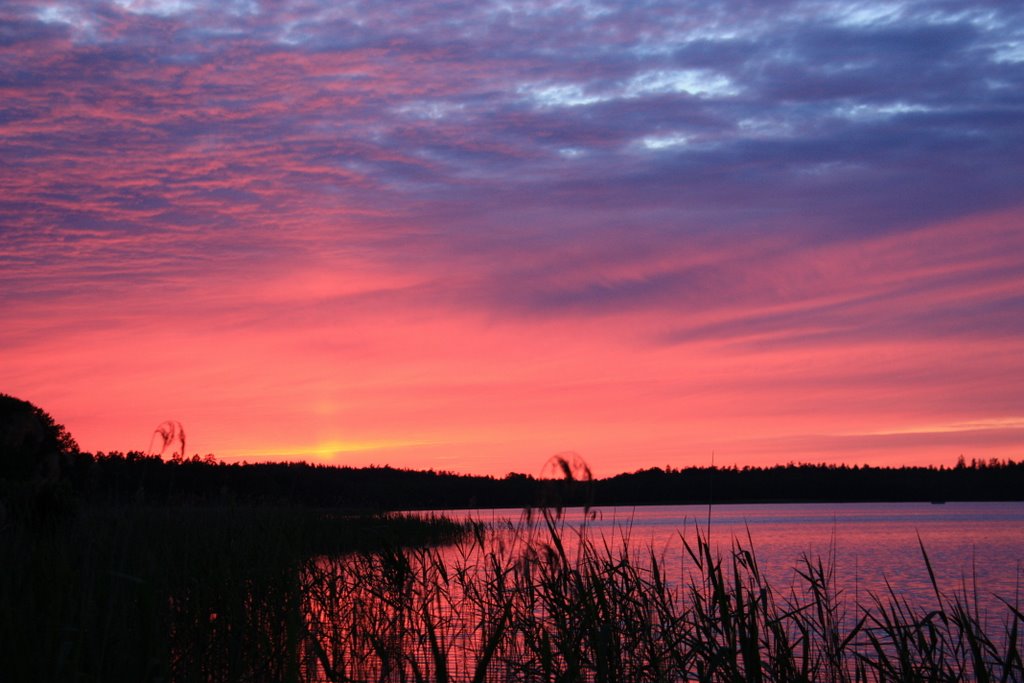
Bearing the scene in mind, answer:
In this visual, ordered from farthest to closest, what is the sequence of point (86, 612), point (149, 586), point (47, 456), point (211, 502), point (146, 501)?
1. point (211, 502)
2. point (47, 456)
3. point (146, 501)
4. point (86, 612)
5. point (149, 586)

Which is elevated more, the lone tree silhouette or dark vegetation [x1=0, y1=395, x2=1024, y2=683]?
the lone tree silhouette

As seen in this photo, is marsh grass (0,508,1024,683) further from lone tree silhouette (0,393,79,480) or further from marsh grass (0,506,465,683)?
lone tree silhouette (0,393,79,480)

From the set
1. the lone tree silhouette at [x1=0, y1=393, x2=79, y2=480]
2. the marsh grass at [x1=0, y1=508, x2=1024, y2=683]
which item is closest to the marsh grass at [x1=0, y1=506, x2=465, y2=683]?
the marsh grass at [x1=0, y1=508, x2=1024, y2=683]

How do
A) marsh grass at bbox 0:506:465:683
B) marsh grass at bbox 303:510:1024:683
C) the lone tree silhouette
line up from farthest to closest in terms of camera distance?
1. the lone tree silhouette
2. marsh grass at bbox 303:510:1024:683
3. marsh grass at bbox 0:506:465:683

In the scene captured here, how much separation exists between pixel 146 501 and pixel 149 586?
10139 mm

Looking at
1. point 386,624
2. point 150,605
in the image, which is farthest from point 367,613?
point 150,605

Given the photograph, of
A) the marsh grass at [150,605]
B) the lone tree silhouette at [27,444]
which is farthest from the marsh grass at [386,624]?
the lone tree silhouette at [27,444]

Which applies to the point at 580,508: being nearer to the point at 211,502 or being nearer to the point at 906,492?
the point at 211,502

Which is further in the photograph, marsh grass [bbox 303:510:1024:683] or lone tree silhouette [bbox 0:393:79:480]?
lone tree silhouette [bbox 0:393:79:480]

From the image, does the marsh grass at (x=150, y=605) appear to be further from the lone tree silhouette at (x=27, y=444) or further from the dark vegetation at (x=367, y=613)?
the lone tree silhouette at (x=27, y=444)

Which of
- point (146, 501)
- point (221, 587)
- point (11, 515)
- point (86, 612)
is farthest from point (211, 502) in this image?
point (86, 612)

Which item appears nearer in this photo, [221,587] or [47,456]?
[221,587]

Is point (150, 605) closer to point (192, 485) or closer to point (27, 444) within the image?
point (27, 444)

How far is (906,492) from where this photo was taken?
12156 cm
